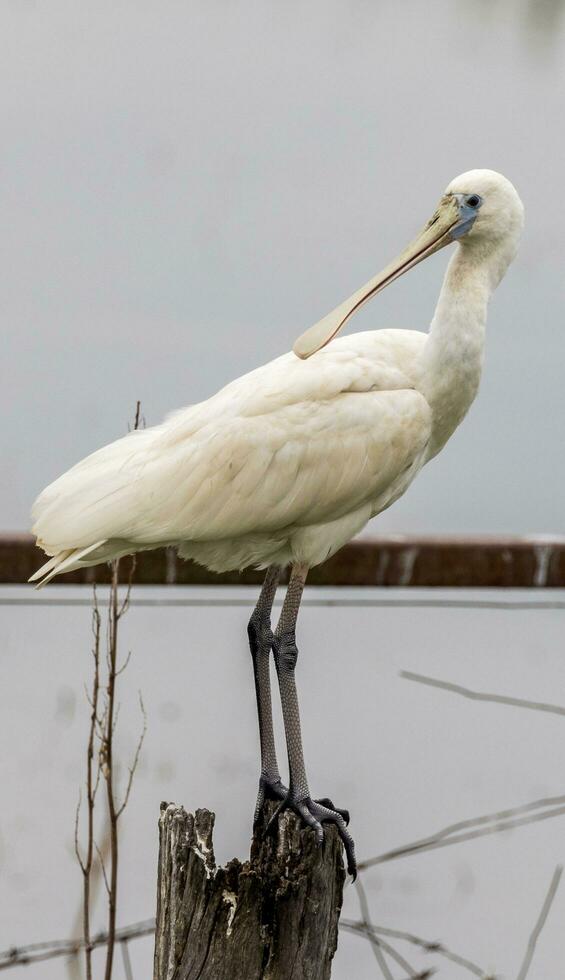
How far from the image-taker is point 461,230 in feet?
9.43

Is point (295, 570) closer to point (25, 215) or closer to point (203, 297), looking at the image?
point (203, 297)

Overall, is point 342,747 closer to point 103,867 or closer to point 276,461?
point 103,867

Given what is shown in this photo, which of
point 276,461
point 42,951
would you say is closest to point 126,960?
point 42,951

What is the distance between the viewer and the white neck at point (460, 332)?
9.48 ft

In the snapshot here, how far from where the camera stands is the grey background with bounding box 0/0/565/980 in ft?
10.8

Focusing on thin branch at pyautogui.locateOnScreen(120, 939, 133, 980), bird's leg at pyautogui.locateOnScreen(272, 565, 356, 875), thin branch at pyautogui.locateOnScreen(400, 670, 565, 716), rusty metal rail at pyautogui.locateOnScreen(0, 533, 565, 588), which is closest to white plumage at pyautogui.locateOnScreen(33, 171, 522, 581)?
bird's leg at pyautogui.locateOnScreen(272, 565, 356, 875)

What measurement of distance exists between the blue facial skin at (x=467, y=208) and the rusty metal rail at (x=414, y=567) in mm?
937

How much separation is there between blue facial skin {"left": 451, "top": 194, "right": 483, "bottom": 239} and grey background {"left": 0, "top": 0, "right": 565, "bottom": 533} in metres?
0.47

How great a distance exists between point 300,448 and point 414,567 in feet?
2.79

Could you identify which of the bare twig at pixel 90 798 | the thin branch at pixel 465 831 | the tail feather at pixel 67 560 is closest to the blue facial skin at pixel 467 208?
the tail feather at pixel 67 560

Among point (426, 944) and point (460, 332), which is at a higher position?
point (460, 332)

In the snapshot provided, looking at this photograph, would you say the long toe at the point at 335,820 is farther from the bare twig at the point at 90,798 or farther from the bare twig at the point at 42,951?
the bare twig at the point at 42,951

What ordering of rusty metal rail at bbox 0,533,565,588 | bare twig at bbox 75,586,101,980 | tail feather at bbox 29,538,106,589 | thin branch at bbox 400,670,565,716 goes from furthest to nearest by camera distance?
thin branch at bbox 400,670,565,716
rusty metal rail at bbox 0,533,565,588
bare twig at bbox 75,586,101,980
tail feather at bbox 29,538,106,589

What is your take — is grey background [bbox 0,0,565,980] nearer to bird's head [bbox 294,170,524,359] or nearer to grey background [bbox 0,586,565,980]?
grey background [bbox 0,586,565,980]
